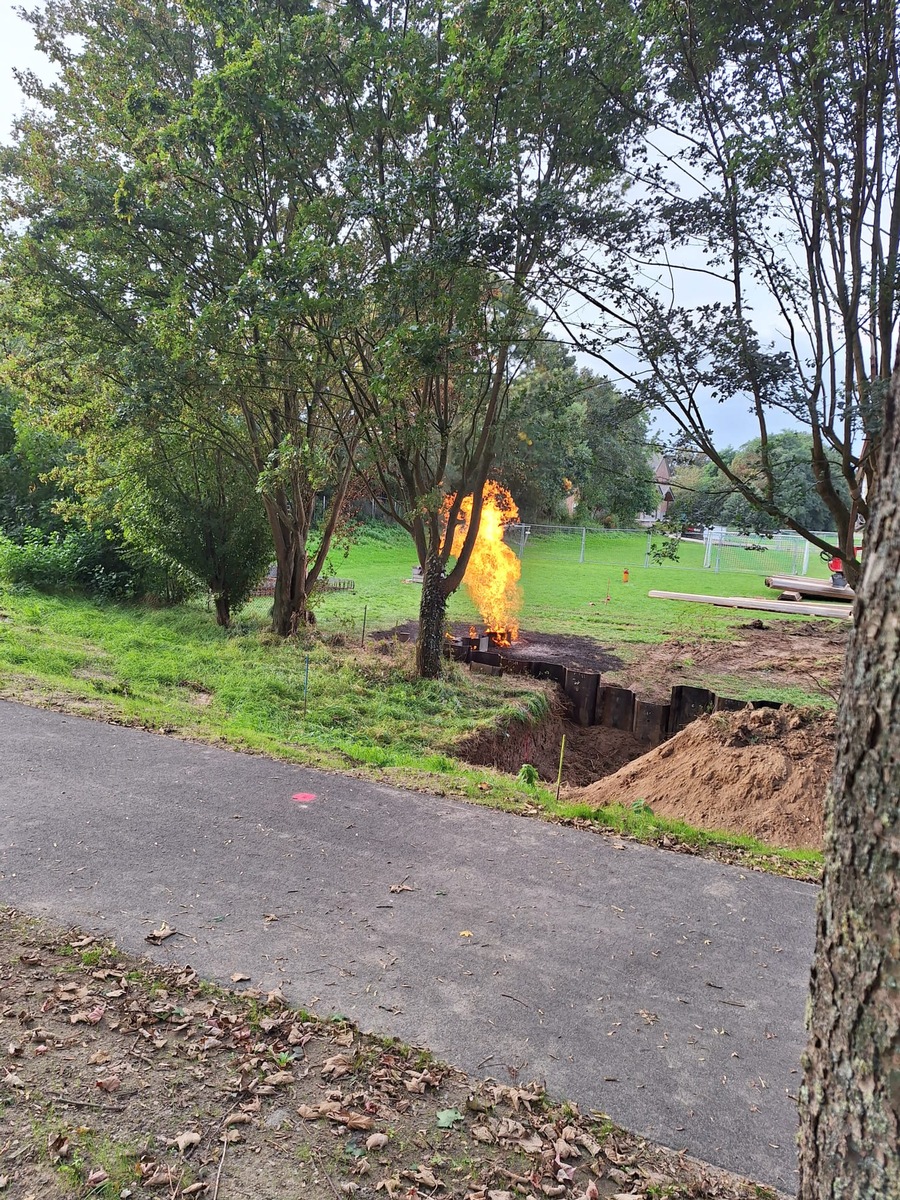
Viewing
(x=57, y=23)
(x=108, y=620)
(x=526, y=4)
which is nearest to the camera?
(x=526, y=4)

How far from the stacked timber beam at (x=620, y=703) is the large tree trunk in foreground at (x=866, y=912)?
30.6 feet

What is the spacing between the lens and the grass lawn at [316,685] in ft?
23.4

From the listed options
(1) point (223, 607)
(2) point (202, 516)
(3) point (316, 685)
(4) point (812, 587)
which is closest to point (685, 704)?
(3) point (316, 685)

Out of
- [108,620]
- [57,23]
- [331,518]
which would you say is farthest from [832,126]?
[108,620]

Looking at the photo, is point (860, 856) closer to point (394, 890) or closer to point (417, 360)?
point (394, 890)

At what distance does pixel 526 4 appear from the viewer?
808 centimetres

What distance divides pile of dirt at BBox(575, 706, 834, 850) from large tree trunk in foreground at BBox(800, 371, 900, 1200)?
17.0 ft

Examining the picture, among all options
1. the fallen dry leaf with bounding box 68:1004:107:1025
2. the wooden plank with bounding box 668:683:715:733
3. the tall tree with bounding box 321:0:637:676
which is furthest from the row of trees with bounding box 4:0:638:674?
the fallen dry leaf with bounding box 68:1004:107:1025

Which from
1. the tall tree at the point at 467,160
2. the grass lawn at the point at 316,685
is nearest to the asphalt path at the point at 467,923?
the grass lawn at the point at 316,685

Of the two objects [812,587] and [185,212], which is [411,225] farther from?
[812,587]

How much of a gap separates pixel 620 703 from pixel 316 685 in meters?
5.15

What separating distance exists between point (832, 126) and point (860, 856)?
25.8 feet

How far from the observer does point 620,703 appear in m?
12.6

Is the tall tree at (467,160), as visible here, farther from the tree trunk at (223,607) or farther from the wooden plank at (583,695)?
the tree trunk at (223,607)
